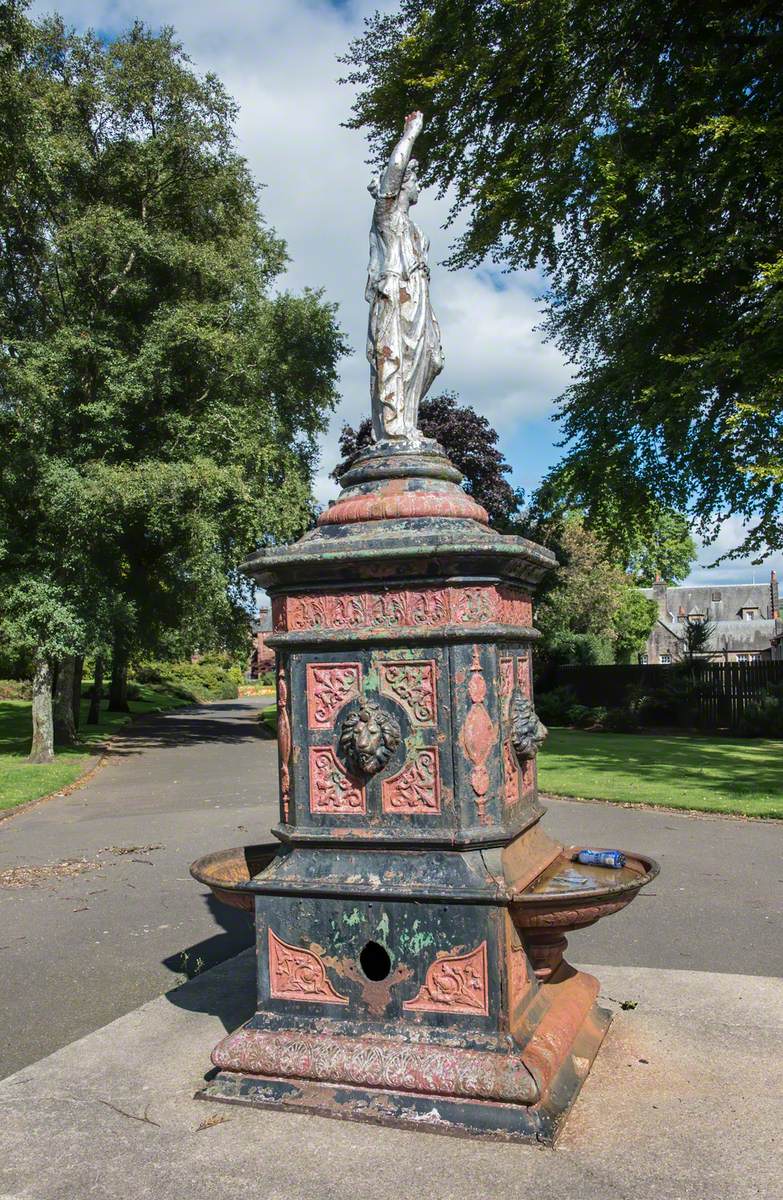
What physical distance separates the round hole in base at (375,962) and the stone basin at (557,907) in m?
0.53

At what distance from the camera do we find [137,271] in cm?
1948

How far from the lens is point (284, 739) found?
12.4ft

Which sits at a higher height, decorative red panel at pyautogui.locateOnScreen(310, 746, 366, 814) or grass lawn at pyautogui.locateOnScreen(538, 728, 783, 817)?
decorative red panel at pyautogui.locateOnScreen(310, 746, 366, 814)

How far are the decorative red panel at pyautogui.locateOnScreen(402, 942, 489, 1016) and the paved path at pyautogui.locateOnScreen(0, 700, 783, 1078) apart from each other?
2.05m

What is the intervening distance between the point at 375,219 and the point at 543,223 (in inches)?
564

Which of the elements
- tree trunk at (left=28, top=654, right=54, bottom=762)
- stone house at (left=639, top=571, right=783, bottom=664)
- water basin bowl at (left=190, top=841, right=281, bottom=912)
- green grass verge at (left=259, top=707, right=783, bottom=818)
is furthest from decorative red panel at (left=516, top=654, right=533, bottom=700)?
stone house at (left=639, top=571, right=783, bottom=664)

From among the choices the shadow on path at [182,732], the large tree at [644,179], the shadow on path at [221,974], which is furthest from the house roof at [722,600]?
the shadow on path at [221,974]

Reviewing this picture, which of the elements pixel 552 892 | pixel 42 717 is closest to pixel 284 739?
pixel 552 892

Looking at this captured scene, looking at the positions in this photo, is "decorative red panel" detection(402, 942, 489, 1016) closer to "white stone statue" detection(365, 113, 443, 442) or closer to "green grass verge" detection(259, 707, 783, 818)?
"white stone statue" detection(365, 113, 443, 442)

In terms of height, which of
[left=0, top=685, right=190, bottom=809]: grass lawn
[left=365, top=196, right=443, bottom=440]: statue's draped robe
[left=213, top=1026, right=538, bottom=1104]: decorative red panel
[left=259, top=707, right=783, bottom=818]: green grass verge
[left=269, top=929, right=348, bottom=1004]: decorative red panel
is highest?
→ [left=365, top=196, right=443, bottom=440]: statue's draped robe

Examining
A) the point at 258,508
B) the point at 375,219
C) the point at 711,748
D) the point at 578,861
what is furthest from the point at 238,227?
the point at 578,861

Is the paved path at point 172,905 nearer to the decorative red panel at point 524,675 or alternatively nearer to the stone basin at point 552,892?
the stone basin at point 552,892

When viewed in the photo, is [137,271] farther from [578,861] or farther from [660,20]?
[578,861]

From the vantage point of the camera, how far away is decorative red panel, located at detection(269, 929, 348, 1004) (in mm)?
3543
